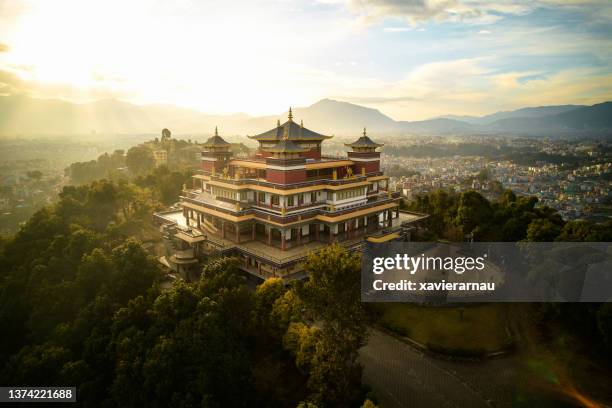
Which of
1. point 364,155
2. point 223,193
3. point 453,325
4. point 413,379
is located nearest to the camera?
point 413,379

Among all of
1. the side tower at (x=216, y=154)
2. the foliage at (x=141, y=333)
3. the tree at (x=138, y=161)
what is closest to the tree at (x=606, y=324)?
the foliage at (x=141, y=333)

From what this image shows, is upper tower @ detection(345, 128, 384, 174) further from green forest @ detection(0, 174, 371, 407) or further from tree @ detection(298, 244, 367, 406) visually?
tree @ detection(298, 244, 367, 406)

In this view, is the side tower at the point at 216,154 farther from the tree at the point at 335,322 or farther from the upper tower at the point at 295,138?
the tree at the point at 335,322

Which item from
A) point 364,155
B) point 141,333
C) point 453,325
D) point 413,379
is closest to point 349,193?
point 364,155

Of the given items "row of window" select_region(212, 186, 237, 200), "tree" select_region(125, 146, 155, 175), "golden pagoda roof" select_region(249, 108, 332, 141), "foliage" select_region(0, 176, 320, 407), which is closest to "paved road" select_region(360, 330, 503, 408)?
"foliage" select_region(0, 176, 320, 407)

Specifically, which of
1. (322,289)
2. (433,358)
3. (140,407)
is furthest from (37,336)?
(433,358)

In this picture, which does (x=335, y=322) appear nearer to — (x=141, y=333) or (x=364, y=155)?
(x=141, y=333)

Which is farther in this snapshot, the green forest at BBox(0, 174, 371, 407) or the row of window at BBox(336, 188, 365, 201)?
the row of window at BBox(336, 188, 365, 201)
